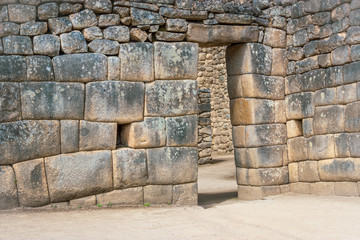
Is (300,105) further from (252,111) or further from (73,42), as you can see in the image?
(73,42)

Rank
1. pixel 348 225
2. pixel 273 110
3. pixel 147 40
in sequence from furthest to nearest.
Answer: pixel 273 110, pixel 147 40, pixel 348 225

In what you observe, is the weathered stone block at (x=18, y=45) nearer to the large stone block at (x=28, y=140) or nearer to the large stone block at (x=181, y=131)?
the large stone block at (x=28, y=140)

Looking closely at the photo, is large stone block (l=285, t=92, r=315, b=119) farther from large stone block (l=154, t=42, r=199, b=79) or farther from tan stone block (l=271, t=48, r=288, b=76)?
large stone block (l=154, t=42, r=199, b=79)

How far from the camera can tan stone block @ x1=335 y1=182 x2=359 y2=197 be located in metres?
6.60

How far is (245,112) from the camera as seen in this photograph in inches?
302

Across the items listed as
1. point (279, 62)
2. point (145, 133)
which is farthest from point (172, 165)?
point (279, 62)

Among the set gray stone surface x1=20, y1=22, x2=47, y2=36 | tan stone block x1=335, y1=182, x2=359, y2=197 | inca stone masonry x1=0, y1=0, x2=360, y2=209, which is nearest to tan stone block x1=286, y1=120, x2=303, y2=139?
inca stone masonry x1=0, y1=0, x2=360, y2=209

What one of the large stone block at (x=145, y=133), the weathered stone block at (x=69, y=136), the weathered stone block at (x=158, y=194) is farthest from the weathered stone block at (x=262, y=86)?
the weathered stone block at (x=69, y=136)

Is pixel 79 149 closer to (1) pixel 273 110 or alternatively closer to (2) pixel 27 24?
(2) pixel 27 24

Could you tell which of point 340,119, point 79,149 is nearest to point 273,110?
point 340,119

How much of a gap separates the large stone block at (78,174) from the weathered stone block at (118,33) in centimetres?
173

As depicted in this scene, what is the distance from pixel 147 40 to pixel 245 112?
231cm

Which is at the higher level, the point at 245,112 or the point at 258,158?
the point at 245,112

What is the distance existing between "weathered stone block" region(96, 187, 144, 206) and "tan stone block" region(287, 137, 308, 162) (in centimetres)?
311
